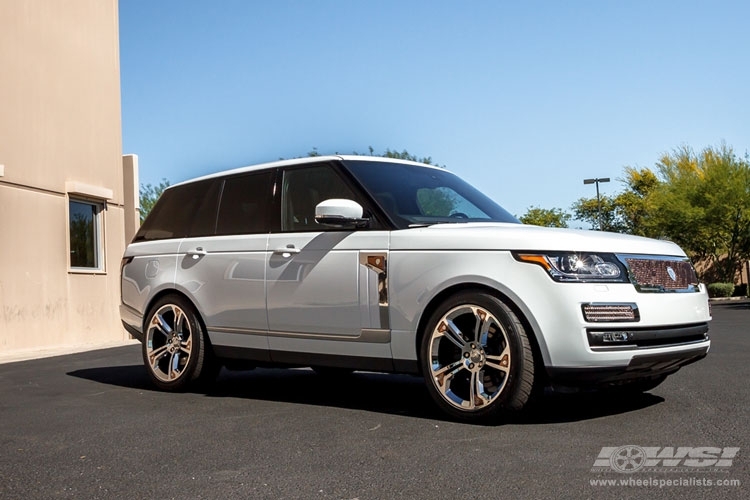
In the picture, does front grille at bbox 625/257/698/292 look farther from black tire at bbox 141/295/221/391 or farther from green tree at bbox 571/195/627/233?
green tree at bbox 571/195/627/233

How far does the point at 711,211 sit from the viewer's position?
3741cm

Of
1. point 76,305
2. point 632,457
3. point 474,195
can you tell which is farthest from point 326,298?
point 76,305

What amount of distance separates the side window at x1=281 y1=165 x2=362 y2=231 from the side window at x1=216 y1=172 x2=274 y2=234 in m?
0.19

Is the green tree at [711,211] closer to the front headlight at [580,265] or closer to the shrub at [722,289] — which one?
the shrub at [722,289]

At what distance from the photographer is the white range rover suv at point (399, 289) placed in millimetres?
5020

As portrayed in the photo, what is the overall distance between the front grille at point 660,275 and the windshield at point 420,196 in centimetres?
137

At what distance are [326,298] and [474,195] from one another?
1.59 m

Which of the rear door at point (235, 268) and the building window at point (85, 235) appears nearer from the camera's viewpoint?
the rear door at point (235, 268)

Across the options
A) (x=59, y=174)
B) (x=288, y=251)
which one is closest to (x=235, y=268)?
(x=288, y=251)

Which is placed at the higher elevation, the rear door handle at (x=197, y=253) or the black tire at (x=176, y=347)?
the rear door handle at (x=197, y=253)

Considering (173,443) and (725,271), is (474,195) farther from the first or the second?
(725,271)

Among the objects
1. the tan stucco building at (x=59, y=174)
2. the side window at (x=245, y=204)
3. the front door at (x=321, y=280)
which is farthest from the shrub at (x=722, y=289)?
the front door at (x=321, y=280)

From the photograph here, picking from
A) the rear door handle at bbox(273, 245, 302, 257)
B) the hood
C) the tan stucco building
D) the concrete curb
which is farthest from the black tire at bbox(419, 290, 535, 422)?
the tan stucco building

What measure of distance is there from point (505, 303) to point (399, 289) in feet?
2.71
